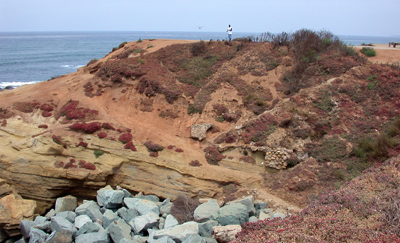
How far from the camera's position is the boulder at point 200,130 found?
1841 centimetres

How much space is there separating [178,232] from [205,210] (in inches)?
71.8

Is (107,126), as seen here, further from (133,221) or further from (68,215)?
(133,221)

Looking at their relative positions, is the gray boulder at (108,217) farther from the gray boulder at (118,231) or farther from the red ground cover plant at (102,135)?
the red ground cover plant at (102,135)

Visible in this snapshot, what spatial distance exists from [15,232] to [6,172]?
3.24 meters

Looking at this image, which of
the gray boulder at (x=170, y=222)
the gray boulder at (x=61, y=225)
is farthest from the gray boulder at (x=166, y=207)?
the gray boulder at (x=61, y=225)

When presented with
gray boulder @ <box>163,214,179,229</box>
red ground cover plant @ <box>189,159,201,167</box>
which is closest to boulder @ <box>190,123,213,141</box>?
red ground cover plant @ <box>189,159,201,167</box>

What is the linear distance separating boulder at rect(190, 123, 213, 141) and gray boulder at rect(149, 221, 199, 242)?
6874mm

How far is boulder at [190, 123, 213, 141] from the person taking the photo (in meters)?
18.4

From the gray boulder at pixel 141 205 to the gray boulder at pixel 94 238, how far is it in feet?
6.88

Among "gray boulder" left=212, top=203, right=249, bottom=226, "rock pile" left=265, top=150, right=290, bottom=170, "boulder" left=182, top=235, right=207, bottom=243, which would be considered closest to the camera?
"boulder" left=182, top=235, right=207, bottom=243

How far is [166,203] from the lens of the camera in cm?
1467

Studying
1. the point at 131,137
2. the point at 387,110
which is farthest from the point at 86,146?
the point at 387,110

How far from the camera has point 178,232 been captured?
38.7ft

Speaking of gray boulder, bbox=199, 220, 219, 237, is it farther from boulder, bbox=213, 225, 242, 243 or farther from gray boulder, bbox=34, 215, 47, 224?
gray boulder, bbox=34, 215, 47, 224
